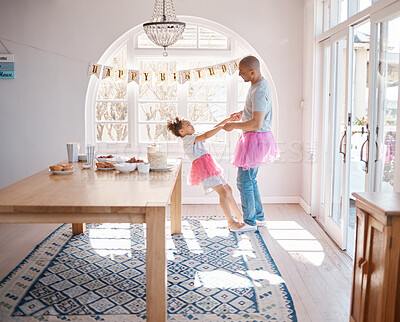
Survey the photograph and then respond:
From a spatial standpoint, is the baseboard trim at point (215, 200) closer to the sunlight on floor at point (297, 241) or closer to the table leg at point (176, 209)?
the sunlight on floor at point (297, 241)

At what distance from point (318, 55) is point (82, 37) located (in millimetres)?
2531

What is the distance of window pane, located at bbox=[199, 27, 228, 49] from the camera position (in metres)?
5.11

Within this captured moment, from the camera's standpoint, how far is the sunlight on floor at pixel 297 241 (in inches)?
134

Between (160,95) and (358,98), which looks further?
(160,95)

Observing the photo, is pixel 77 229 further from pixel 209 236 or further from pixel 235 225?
pixel 235 225

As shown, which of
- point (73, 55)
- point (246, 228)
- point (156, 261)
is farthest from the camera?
point (73, 55)

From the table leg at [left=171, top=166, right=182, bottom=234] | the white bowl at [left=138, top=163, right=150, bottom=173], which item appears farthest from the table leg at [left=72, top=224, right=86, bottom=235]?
the white bowl at [left=138, top=163, right=150, bottom=173]

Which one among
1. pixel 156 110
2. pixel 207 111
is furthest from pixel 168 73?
pixel 207 111

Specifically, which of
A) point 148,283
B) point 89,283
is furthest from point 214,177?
point 148,283

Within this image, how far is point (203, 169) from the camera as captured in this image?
389 cm

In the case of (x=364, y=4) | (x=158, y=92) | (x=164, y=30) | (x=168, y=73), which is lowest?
(x=158, y=92)

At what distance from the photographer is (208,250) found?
352cm

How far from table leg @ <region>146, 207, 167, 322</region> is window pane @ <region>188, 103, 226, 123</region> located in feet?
10.5

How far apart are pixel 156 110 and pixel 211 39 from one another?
3.37 feet
